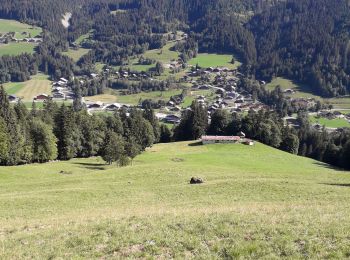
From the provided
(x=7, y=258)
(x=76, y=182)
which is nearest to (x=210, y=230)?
(x=7, y=258)

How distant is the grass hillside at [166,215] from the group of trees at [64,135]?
7.59 metres

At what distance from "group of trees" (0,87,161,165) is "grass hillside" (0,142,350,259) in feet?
24.9

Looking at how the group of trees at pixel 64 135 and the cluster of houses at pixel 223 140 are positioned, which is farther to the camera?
the cluster of houses at pixel 223 140

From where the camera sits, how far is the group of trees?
276 ft

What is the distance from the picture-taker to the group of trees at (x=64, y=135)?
276 ft

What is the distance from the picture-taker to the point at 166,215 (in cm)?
3002

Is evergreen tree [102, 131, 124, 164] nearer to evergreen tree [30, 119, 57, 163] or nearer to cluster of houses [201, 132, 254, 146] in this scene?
evergreen tree [30, 119, 57, 163]

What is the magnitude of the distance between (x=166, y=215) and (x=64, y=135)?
73.2 m

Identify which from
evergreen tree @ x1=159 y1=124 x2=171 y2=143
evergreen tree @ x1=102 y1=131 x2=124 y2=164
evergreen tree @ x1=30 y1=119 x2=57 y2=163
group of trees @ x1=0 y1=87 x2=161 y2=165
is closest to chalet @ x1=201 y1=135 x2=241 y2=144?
group of trees @ x1=0 y1=87 x2=161 y2=165

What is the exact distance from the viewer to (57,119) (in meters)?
101

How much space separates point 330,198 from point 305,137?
12047 centimetres

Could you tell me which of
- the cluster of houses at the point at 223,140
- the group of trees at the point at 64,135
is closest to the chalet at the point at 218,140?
the cluster of houses at the point at 223,140

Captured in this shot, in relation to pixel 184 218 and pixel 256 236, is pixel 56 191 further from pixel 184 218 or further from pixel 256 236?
pixel 256 236

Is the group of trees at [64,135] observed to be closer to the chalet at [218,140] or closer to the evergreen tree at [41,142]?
the evergreen tree at [41,142]
